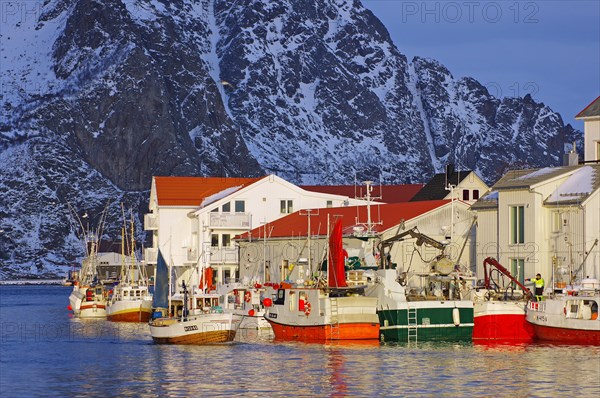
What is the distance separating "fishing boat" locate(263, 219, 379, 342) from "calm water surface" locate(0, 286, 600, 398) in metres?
1.54

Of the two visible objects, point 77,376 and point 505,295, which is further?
point 505,295

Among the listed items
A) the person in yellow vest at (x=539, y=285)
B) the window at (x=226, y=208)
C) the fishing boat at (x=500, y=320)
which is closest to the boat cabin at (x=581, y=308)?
the fishing boat at (x=500, y=320)

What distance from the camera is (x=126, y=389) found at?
50938mm

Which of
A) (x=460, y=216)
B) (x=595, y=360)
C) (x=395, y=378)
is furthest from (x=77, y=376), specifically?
(x=460, y=216)

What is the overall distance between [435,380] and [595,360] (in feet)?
32.0

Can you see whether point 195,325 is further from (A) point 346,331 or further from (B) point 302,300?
(A) point 346,331

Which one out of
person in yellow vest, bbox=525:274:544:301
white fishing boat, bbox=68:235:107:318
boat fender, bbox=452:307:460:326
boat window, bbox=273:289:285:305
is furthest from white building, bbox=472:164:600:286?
white fishing boat, bbox=68:235:107:318

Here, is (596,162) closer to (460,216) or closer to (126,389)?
(460,216)

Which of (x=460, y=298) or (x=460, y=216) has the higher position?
(x=460, y=216)

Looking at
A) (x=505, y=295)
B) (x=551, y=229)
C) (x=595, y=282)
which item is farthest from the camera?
(x=551, y=229)

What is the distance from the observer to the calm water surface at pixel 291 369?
50.3m

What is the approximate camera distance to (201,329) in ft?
224

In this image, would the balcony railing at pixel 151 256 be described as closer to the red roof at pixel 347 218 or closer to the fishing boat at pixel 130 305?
the red roof at pixel 347 218

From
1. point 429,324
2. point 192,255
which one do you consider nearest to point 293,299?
point 429,324
